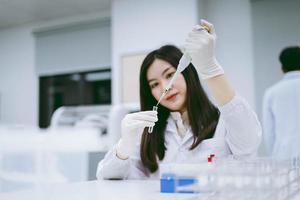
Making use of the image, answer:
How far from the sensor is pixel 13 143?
2775mm

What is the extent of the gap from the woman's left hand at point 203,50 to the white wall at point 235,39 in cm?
303

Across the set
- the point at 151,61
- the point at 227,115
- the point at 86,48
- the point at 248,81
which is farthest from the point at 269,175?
the point at 86,48

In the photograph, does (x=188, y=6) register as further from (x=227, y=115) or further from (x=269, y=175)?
(x=269, y=175)

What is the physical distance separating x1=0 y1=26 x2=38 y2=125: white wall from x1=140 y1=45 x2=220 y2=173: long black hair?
4.60 metres

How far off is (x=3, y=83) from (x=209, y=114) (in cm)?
532

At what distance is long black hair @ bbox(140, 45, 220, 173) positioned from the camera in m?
1.39

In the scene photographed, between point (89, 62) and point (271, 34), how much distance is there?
8.35 feet

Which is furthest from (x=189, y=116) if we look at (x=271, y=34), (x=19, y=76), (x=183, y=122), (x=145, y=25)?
(x=19, y=76)

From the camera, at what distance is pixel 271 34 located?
3.93 m

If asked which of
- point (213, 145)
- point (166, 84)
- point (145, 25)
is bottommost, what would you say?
point (213, 145)

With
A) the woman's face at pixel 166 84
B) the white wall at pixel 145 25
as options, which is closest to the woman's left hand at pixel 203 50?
the woman's face at pixel 166 84

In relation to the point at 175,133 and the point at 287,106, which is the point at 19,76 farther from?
the point at 175,133

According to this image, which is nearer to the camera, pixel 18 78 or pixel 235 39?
pixel 235 39

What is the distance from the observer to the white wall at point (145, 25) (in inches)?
167
